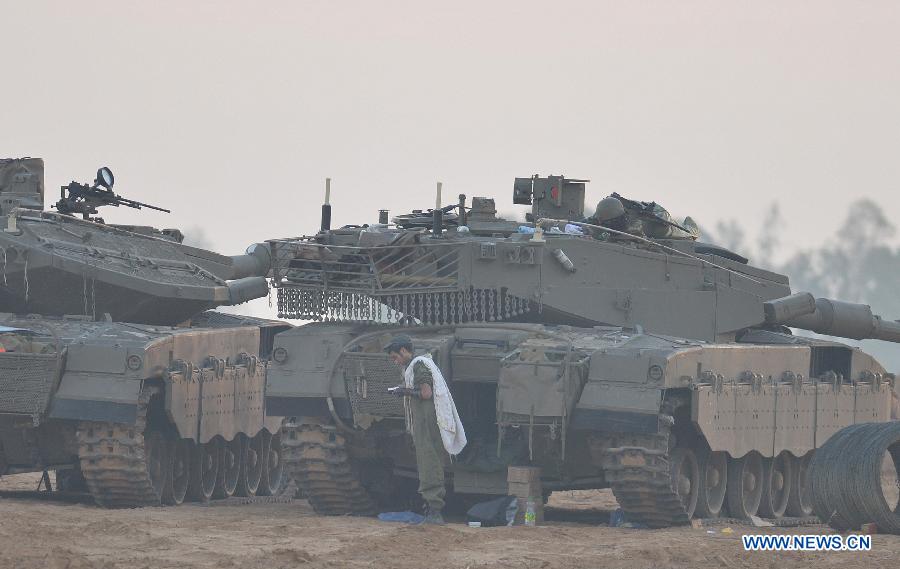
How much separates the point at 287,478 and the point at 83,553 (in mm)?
10087

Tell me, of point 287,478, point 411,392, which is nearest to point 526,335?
point 411,392

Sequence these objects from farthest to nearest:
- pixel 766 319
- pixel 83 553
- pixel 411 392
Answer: pixel 766 319
pixel 411 392
pixel 83 553

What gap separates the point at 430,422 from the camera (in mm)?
17859

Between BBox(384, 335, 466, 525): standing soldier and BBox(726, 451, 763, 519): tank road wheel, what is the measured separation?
3543mm

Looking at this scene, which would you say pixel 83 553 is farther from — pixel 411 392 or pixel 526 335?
pixel 526 335

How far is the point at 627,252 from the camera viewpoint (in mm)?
19969

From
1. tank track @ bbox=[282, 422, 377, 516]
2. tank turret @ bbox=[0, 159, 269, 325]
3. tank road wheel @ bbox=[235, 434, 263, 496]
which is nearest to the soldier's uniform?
tank track @ bbox=[282, 422, 377, 516]

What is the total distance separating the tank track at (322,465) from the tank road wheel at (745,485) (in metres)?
3.91

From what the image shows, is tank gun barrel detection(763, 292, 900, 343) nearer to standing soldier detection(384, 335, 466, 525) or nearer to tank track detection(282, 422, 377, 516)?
standing soldier detection(384, 335, 466, 525)

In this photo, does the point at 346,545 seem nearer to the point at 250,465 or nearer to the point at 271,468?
the point at 250,465

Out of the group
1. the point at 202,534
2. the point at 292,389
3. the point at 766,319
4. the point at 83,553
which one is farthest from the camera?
the point at 766,319

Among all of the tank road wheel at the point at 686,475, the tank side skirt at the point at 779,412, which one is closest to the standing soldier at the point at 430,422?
the tank road wheel at the point at 686,475

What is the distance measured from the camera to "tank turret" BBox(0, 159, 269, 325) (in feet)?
69.9

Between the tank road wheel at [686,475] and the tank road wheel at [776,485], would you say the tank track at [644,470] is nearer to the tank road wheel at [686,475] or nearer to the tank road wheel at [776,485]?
the tank road wheel at [686,475]
